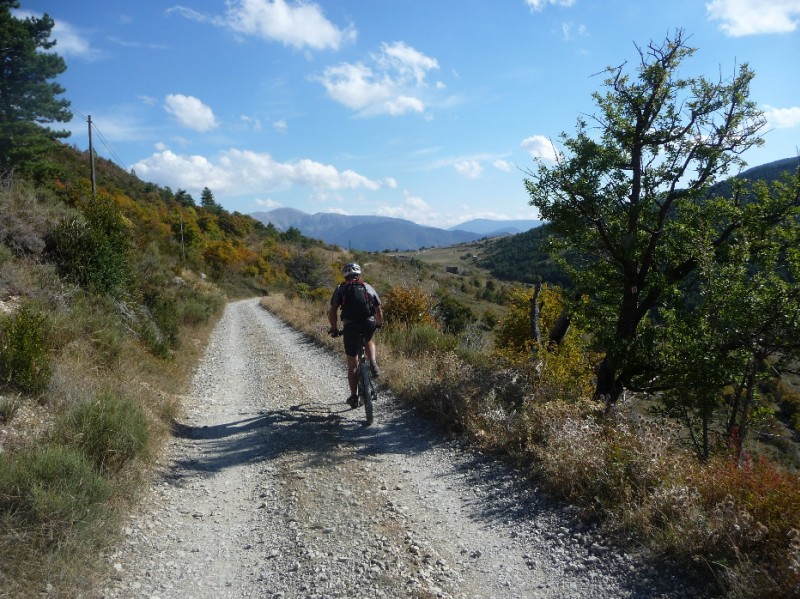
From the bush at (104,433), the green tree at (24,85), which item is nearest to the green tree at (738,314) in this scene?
the bush at (104,433)

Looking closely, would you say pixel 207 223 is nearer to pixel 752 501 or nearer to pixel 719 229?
pixel 719 229

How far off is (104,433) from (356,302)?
3219mm

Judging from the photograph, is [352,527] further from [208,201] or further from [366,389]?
[208,201]

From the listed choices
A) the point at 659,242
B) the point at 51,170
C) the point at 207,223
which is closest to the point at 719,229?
the point at 659,242

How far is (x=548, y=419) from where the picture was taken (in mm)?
5328

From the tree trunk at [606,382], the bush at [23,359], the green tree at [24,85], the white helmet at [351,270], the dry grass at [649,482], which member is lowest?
the tree trunk at [606,382]

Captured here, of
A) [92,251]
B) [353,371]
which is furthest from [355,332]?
[92,251]

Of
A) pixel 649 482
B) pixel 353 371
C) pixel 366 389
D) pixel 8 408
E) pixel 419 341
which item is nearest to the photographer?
pixel 649 482

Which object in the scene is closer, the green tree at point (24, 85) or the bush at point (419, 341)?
the bush at point (419, 341)

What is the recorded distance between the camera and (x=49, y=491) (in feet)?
12.0

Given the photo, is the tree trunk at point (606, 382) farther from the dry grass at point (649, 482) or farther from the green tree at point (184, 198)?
the green tree at point (184, 198)

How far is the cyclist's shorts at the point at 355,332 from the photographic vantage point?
6.85 m

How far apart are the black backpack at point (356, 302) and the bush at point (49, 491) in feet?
11.3

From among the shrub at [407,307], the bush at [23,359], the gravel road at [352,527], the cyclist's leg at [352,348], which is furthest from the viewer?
the shrub at [407,307]
